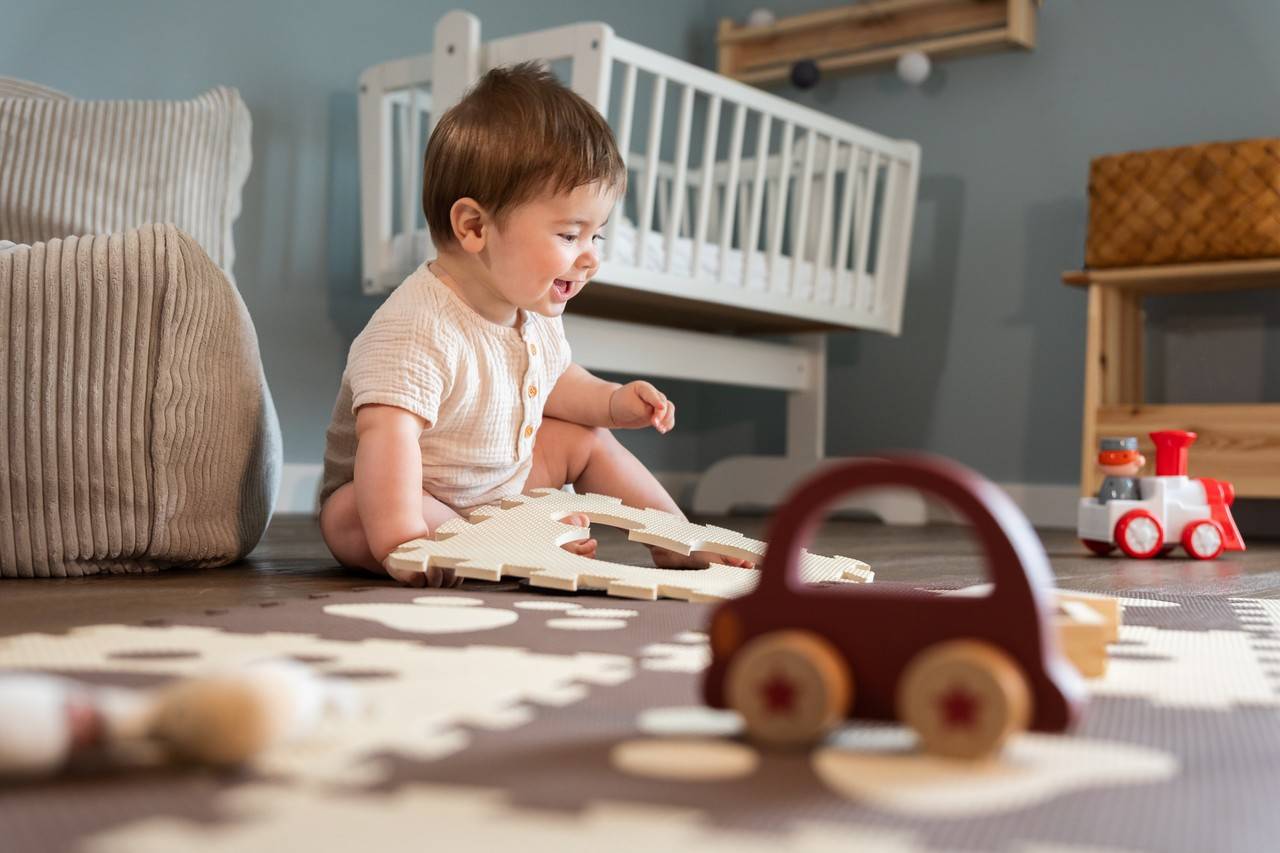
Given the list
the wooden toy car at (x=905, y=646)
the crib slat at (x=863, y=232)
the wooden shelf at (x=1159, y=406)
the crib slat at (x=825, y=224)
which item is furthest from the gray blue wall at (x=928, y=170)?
the wooden toy car at (x=905, y=646)

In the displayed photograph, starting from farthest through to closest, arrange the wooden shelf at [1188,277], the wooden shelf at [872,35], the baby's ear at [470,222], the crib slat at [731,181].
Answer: the wooden shelf at [872,35] < the crib slat at [731,181] < the wooden shelf at [1188,277] < the baby's ear at [470,222]

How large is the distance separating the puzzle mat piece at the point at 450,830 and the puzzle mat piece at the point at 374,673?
32 mm

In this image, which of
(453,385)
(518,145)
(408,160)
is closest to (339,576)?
(453,385)

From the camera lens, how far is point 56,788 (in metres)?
0.42

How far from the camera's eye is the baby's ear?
3.98 feet

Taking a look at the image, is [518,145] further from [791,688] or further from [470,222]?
[791,688]

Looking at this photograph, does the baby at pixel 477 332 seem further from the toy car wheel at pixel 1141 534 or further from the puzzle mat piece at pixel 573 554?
the toy car wheel at pixel 1141 534

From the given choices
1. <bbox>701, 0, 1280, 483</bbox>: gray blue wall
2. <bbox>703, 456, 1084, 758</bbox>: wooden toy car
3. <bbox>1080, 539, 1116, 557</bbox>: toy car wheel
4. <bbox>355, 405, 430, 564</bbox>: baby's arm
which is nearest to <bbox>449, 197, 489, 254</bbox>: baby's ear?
<bbox>355, 405, 430, 564</bbox>: baby's arm

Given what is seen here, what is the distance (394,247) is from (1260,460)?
1.49 m

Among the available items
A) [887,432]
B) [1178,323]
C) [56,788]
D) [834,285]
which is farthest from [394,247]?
[56,788]

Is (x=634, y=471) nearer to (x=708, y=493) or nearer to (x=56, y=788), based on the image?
(x=56, y=788)

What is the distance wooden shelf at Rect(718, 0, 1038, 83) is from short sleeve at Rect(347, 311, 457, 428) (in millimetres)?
1986

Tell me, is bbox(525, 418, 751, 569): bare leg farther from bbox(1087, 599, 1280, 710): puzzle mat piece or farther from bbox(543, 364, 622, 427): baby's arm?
bbox(1087, 599, 1280, 710): puzzle mat piece

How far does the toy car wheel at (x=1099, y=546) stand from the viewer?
1.77m
